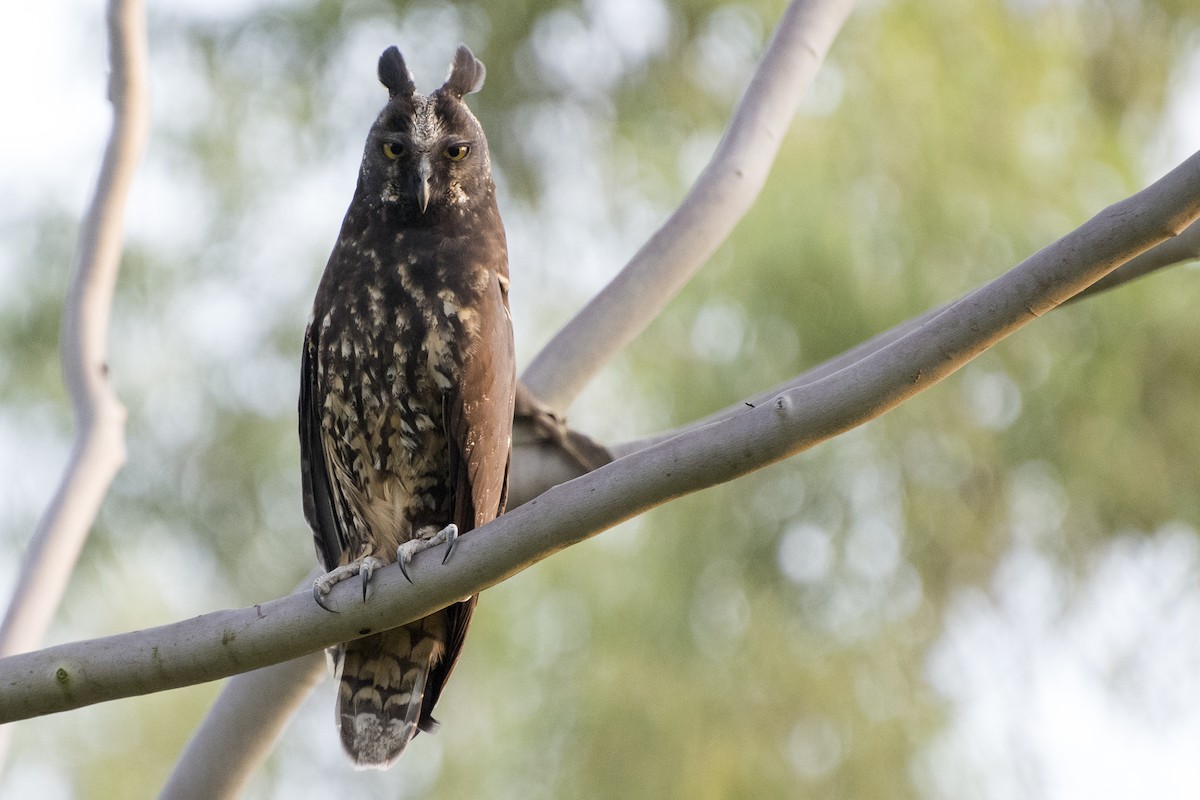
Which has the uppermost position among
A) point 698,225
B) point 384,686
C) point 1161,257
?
point 698,225

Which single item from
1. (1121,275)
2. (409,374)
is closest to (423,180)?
(409,374)

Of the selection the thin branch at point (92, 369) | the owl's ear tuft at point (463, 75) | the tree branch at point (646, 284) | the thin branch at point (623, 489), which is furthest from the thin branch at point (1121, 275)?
the thin branch at point (92, 369)

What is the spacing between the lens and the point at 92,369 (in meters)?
3.23

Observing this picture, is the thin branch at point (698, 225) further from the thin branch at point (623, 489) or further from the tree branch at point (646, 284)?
the thin branch at point (623, 489)

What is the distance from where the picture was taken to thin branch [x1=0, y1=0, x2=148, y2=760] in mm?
3031

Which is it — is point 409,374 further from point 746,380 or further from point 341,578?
point 746,380

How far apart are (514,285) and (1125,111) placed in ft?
10.2

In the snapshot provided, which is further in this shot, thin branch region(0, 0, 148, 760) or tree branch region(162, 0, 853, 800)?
thin branch region(0, 0, 148, 760)

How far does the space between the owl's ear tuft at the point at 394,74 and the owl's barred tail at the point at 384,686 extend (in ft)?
3.91

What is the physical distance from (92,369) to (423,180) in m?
1.18

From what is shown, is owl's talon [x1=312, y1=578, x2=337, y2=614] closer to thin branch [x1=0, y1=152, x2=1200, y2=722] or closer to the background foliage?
thin branch [x1=0, y1=152, x2=1200, y2=722]

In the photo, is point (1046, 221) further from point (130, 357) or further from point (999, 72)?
point (130, 357)

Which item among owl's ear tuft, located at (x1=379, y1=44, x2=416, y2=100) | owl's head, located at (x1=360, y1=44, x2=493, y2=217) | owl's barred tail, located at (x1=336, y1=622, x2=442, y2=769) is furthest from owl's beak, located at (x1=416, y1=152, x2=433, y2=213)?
owl's barred tail, located at (x1=336, y1=622, x2=442, y2=769)

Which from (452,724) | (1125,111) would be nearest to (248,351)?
(452,724)
